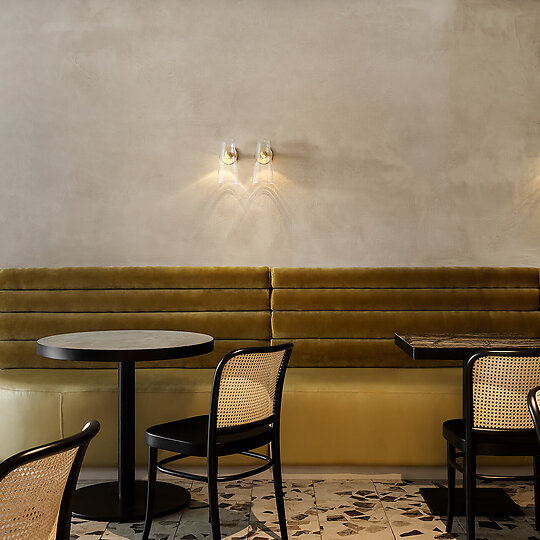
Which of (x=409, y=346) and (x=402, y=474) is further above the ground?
(x=409, y=346)

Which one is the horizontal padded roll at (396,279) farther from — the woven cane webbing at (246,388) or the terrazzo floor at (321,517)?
the woven cane webbing at (246,388)

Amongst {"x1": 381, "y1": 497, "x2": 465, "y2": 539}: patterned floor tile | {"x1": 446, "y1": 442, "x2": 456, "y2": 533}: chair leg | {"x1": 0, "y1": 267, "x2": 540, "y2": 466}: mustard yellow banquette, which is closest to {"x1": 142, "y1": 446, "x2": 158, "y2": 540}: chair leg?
{"x1": 381, "y1": 497, "x2": 465, "y2": 539}: patterned floor tile

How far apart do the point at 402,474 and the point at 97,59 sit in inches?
129

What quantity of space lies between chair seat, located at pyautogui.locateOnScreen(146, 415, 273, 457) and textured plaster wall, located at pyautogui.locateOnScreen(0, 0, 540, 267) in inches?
71.3

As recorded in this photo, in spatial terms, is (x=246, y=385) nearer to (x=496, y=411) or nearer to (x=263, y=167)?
(x=496, y=411)

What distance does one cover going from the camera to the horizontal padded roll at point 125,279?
4305 millimetres

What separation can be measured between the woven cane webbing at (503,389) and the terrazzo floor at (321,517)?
0.61 metres

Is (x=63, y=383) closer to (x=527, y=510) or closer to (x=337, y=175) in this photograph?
(x=337, y=175)

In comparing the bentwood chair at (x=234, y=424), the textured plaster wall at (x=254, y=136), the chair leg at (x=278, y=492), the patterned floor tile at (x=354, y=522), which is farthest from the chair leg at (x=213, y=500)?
the textured plaster wall at (x=254, y=136)

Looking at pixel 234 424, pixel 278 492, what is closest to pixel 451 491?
pixel 278 492

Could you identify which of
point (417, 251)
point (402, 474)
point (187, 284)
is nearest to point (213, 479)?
point (402, 474)

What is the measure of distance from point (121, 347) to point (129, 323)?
136 centimetres

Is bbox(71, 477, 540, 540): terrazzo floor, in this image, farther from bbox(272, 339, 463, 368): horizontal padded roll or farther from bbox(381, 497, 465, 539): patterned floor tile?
bbox(272, 339, 463, 368): horizontal padded roll

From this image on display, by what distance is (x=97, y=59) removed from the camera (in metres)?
→ 4.50
